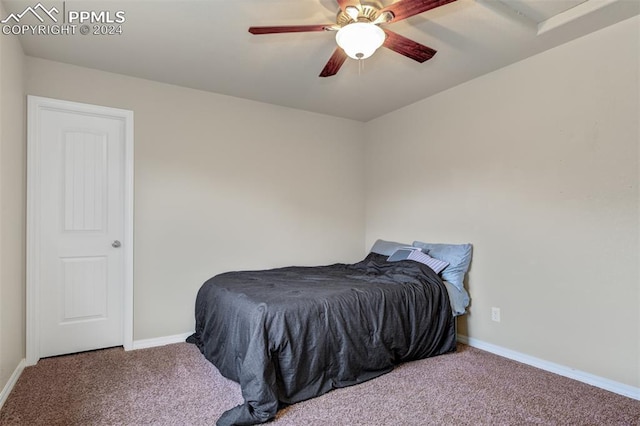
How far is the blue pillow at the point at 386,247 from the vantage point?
3.80 meters

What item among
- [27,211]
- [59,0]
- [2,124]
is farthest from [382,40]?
[27,211]

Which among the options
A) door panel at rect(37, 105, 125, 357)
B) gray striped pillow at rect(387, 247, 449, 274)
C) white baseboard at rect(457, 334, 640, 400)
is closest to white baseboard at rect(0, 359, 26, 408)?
door panel at rect(37, 105, 125, 357)

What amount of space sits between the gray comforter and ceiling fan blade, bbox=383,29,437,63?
1.65m

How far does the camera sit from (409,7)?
177 centimetres

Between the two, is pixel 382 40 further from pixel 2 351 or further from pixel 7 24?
pixel 2 351

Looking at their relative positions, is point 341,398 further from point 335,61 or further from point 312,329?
point 335,61

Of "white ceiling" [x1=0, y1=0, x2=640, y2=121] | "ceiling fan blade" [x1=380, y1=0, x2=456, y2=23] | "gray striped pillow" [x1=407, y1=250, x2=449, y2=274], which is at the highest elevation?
"white ceiling" [x1=0, y1=0, x2=640, y2=121]

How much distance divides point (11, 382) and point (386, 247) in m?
3.28

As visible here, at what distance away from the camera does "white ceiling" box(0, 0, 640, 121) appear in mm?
2189

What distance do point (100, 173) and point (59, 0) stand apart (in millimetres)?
1370

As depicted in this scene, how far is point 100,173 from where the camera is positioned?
3.08 metres

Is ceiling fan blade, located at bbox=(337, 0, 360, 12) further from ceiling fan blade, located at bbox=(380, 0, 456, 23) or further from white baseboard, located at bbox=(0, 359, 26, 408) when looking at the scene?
white baseboard, located at bbox=(0, 359, 26, 408)

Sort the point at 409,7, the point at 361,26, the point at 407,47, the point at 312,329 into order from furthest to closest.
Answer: the point at 312,329
the point at 407,47
the point at 361,26
the point at 409,7

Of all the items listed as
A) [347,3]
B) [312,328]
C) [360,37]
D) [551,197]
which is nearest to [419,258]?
[551,197]
